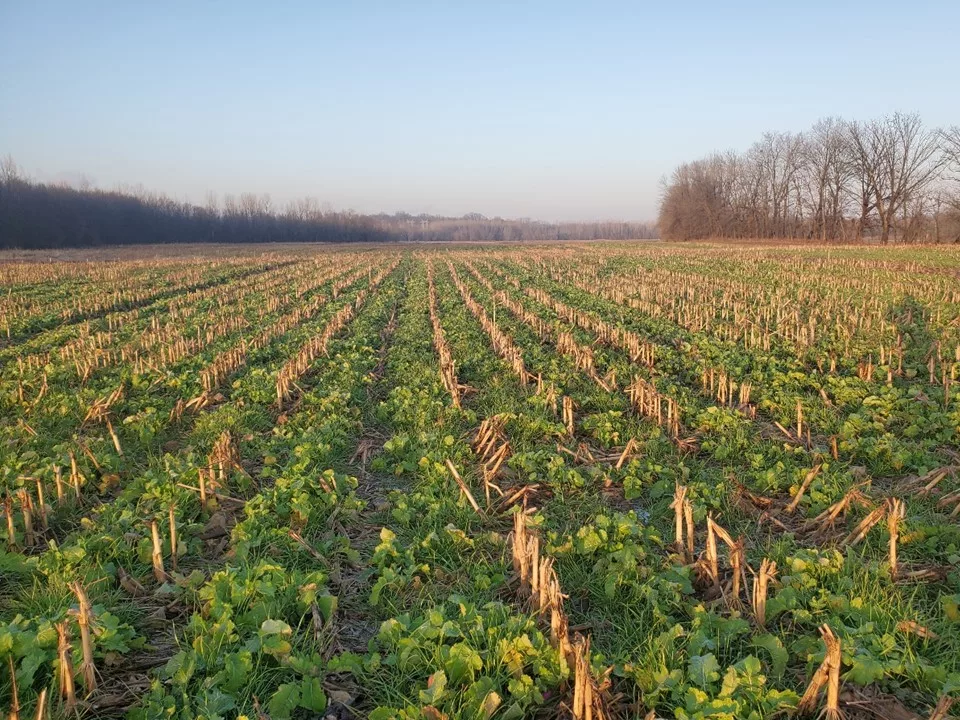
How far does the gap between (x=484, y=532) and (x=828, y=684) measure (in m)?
2.60

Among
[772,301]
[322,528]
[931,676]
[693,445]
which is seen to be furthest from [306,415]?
[772,301]

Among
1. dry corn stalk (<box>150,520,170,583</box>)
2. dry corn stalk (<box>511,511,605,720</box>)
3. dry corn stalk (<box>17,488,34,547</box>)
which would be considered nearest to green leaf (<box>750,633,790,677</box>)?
dry corn stalk (<box>511,511,605,720</box>)

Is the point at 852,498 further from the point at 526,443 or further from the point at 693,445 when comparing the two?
the point at 526,443

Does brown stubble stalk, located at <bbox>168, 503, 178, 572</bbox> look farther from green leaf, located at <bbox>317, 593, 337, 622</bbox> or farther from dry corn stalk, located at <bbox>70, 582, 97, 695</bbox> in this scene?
green leaf, located at <bbox>317, 593, 337, 622</bbox>

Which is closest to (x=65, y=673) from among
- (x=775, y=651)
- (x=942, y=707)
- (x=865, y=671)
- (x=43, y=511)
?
(x=43, y=511)

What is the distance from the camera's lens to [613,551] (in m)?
4.33

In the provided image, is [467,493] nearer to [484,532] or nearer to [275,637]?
[484,532]

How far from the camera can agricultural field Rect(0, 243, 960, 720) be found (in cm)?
310

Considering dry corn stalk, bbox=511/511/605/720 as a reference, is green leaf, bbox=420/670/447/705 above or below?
below

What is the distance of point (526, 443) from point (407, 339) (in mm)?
6836

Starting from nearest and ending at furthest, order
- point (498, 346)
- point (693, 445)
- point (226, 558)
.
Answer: point (226, 558), point (693, 445), point (498, 346)

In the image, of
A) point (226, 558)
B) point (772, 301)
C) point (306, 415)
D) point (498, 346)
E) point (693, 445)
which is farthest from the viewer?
point (772, 301)

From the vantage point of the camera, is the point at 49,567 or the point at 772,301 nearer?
the point at 49,567

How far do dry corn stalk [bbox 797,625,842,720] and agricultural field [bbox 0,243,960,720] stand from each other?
2 cm
